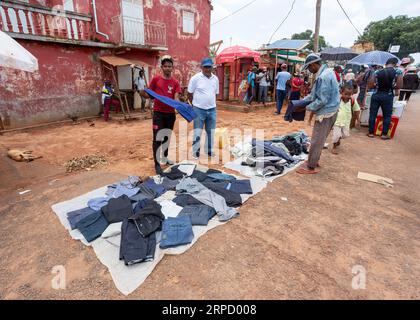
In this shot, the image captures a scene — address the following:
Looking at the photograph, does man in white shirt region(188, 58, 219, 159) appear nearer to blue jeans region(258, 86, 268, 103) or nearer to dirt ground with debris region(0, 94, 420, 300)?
dirt ground with debris region(0, 94, 420, 300)

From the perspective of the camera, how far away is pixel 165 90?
3.97 meters

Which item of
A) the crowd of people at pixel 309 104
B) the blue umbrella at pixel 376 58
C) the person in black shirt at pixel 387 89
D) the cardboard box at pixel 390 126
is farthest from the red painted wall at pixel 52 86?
the blue umbrella at pixel 376 58

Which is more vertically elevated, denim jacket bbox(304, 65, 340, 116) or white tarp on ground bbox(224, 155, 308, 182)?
denim jacket bbox(304, 65, 340, 116)

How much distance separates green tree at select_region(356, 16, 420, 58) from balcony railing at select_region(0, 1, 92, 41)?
33.0 meters

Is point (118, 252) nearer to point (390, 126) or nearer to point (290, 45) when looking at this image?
point (390, 126)

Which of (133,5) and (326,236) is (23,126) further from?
(326,236)

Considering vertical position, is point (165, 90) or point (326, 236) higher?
point (165, 90)

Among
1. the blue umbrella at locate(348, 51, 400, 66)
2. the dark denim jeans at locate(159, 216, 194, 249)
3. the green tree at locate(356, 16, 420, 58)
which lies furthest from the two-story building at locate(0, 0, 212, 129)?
the green tree at locate(356, 16, 420, 58)

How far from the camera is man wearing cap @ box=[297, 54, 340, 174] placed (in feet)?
12.2

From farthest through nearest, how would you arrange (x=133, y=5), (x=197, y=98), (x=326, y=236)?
(x=133, y=5) < (x=197, y=98) < (x=326, y=236)

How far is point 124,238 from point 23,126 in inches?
312

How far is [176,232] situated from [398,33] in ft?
138

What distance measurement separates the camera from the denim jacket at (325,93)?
3697 mm

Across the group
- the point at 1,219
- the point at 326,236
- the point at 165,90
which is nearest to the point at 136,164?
the point at 165,90
